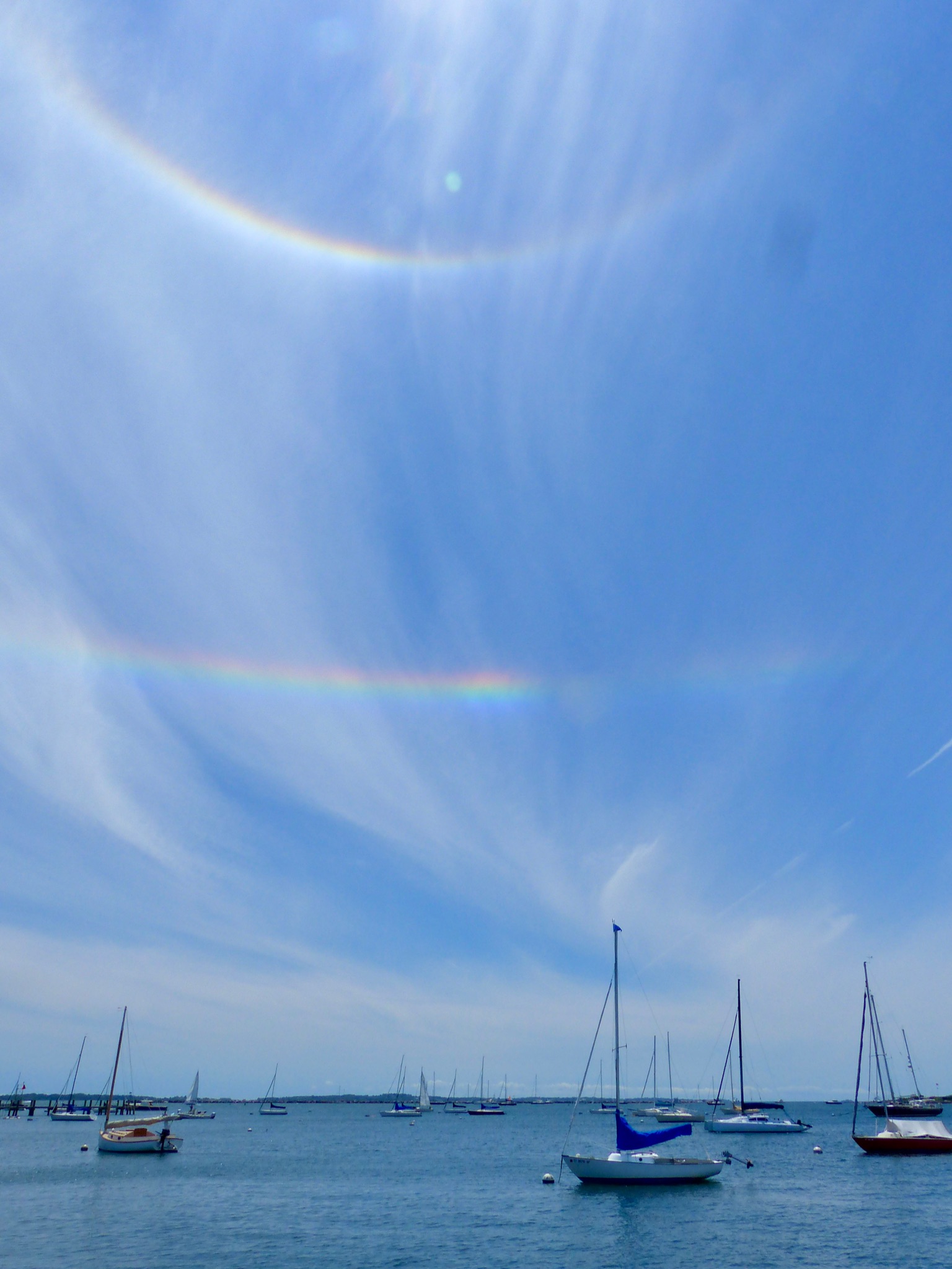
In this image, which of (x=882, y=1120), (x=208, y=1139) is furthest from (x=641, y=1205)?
(x=882, y=1120)

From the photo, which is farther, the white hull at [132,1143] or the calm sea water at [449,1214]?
the white hull at [132,1143]

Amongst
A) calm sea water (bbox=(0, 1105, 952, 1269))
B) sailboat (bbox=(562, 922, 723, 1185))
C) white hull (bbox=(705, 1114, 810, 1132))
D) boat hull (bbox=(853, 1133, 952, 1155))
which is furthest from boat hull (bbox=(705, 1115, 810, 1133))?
sailboat (bbox=(562, 922, 723, 1185))

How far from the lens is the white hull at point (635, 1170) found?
62.6 m

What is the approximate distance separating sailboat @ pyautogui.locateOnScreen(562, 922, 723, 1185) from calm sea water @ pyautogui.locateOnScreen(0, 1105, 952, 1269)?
3.62 feet

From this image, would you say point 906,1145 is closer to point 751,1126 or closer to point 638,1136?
point 638,1136

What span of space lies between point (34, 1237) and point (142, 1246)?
7904mm

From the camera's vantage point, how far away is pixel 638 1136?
6538 cm

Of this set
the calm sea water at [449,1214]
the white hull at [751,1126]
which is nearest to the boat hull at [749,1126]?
the white hull at [751,1126]

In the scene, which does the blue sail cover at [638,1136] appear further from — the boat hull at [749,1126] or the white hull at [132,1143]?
the boat hull at [749,1126]

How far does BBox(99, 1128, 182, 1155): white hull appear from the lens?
9688cm

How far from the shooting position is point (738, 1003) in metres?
156

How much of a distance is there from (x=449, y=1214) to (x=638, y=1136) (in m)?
16.7

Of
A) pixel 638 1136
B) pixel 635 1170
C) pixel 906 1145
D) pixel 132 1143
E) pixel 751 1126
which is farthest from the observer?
pixel 751 1126

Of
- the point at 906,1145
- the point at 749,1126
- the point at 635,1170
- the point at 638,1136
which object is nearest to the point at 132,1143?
the point at 638,1136
